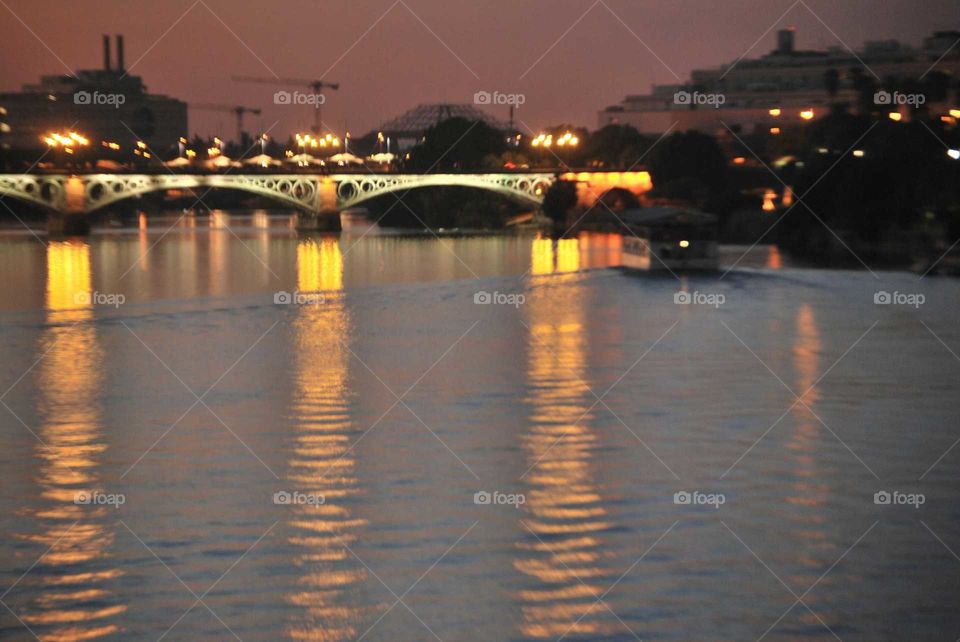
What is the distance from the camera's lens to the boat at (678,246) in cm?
4444

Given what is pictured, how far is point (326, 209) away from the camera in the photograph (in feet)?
265

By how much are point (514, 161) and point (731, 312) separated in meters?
63.8

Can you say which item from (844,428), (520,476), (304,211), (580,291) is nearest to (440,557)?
(520,476)

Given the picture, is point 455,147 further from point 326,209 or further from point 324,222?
point 324,222

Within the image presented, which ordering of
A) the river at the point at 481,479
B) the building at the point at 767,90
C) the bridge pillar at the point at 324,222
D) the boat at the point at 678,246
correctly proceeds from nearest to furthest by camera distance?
the river at the point at 481,479
the boat at the point at 678,246
the bridge pillar at the point at 324,222
the building at the point at 767,90

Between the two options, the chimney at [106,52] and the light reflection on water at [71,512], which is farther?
the chimney at [106,52]

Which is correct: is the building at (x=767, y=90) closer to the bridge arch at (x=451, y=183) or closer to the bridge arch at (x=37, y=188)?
the bridge arch at (x=451, y=183)

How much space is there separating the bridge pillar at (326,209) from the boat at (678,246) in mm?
36983

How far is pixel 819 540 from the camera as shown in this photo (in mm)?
10664

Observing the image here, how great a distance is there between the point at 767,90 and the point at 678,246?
271ft

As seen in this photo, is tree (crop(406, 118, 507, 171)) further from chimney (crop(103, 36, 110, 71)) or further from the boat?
chimney (crop(103, 36, 110, 71))

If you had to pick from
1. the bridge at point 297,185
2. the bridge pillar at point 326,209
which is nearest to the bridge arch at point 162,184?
the bridge at point 297,185

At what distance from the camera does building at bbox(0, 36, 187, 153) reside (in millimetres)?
133625

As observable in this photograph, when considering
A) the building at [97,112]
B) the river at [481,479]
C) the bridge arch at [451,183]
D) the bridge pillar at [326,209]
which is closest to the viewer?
the river at [481,479]
